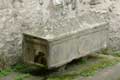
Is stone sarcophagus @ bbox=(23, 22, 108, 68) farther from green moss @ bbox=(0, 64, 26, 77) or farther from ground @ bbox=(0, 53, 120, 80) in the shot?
green moss @ bbox=(0, 64, 26, 77)

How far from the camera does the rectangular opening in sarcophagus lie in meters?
5.12

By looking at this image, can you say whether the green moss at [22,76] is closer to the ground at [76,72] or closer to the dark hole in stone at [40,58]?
the ground at [76,72]

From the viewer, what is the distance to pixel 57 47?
5.16 meters

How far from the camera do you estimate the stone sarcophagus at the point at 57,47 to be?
5.07 m

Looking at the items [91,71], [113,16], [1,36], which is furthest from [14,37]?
[113,16]

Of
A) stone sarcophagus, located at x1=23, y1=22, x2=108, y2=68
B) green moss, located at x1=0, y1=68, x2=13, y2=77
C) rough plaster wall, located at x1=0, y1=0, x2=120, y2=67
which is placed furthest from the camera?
rough plaster wall, located at x1=0, y1=0, x2=120, y2=67

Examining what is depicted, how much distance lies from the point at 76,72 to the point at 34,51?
716mm

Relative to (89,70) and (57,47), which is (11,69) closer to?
(57,47)

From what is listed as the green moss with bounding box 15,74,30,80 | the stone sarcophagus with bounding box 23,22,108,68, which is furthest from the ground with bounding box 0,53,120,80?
the stone sarcophagus with bounding box 23,22,108,68

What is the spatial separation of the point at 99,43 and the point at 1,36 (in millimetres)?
1596

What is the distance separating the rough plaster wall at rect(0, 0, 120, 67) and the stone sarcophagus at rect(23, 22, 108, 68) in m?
0.24

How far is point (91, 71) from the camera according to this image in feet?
18.1

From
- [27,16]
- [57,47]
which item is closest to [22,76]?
[57,47]

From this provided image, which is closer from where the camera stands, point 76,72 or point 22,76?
point 22,76
